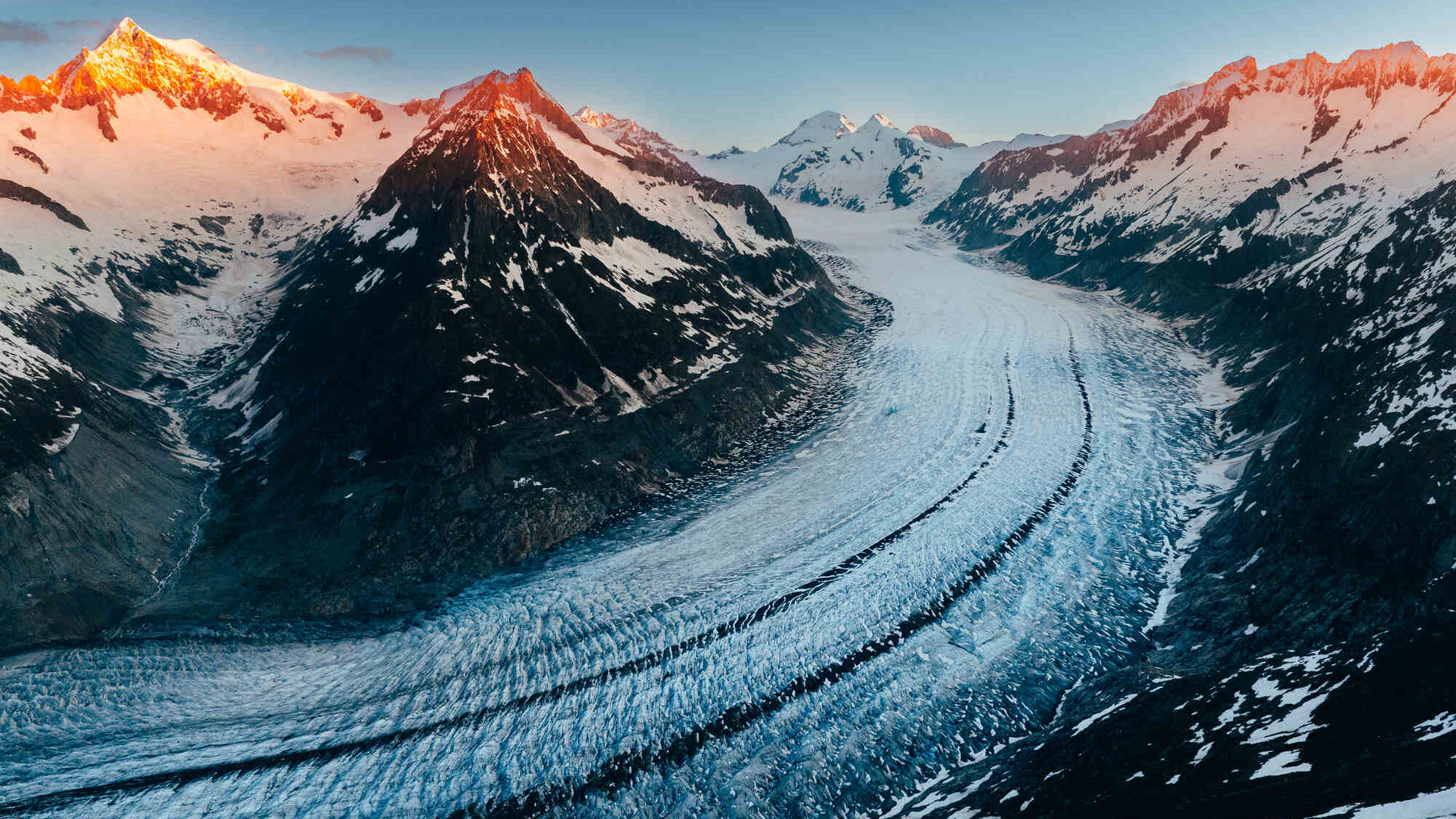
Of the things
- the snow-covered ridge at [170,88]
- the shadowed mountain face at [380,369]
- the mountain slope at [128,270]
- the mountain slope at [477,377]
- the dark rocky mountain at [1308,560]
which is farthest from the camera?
the snow-covered ridge at [170,88]

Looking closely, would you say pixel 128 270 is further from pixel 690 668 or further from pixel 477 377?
Result: pixel 690 668

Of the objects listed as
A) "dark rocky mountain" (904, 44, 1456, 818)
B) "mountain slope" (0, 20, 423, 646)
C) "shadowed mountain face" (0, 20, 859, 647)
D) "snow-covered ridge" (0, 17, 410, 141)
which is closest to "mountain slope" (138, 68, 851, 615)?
"shadowed mountain face" (0, 20, 859, 647)

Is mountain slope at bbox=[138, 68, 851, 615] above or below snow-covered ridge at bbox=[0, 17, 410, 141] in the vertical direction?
below

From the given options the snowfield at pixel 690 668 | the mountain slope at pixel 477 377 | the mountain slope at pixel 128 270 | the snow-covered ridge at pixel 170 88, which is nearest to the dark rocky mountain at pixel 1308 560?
the snowfield at pixel 690 668

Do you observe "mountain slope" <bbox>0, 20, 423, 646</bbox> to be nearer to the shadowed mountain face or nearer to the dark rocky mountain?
the shadowed mountain face

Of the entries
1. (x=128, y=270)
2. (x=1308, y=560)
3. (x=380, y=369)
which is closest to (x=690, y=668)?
(x=1308, y=560)

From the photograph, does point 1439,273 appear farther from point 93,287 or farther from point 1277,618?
point 93,287

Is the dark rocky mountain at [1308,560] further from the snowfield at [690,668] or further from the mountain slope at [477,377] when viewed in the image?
Result: the mountain slope at [477,377]
